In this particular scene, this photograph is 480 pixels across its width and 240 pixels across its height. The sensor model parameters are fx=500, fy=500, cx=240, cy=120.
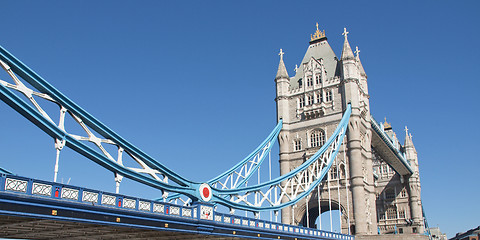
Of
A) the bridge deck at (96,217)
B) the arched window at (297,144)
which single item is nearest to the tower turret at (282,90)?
the arched window at (297,144)

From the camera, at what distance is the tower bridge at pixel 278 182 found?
20.6m

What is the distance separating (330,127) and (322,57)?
9.15 meters

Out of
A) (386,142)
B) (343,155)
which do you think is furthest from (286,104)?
(386,142)

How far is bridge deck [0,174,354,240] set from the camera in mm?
18625

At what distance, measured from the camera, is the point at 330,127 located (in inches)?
2052

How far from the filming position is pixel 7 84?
20.2 meters

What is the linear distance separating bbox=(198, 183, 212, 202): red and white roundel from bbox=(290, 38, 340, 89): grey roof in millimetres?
28576

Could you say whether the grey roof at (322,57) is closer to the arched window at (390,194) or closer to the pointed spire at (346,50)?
the pointed spire at (346,50)

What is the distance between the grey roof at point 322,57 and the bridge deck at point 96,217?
26.3 meters

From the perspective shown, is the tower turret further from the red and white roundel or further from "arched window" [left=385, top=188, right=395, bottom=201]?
"arched window" [left=385, top=188, right=395, bottom=201]

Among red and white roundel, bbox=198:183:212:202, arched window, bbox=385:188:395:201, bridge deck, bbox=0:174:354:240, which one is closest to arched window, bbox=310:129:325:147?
bridge deck, bbox=0:174:354:240

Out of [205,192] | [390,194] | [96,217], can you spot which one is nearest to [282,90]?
[205,192]

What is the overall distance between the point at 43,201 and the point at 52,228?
5.10m

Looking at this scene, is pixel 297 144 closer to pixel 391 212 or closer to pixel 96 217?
pixel 391 212
